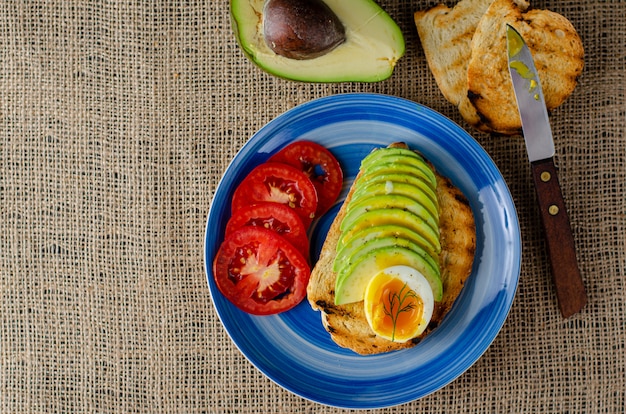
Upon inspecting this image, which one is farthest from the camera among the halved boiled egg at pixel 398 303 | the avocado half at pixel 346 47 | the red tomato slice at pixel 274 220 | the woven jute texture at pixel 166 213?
the woven jute texture at pixel 166 213

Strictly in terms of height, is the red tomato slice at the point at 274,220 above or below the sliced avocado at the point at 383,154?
below

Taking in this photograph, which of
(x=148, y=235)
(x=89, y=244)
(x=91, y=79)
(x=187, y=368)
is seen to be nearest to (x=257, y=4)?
(x=91, y=79)

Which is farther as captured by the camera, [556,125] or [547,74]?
[556,125]

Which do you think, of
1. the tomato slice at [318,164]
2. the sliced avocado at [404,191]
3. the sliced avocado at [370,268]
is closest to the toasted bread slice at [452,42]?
the sliced avocado at [404,191]

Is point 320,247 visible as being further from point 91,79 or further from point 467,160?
point 91,79

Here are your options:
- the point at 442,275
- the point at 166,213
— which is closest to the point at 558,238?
the point at 442,275

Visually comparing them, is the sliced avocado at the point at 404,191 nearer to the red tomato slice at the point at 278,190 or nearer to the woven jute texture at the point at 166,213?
the red tomato slice at the point at 278,190

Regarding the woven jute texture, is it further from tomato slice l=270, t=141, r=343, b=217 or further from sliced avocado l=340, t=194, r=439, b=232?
sliced avocado l=340, t=194, r=439, b=232
